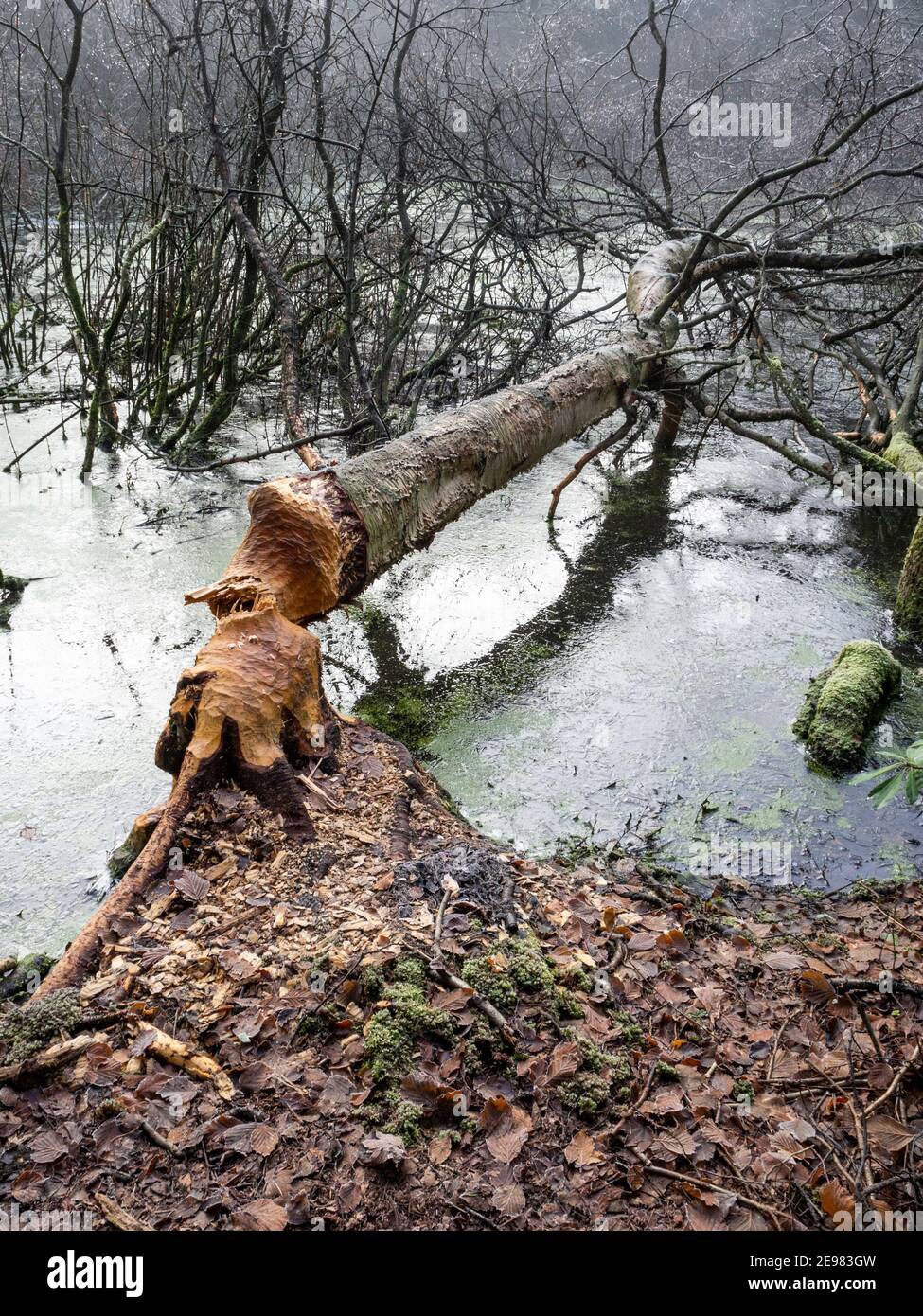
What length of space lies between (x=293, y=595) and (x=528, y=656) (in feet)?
4.75

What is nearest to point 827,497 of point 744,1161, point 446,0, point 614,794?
point 614,794

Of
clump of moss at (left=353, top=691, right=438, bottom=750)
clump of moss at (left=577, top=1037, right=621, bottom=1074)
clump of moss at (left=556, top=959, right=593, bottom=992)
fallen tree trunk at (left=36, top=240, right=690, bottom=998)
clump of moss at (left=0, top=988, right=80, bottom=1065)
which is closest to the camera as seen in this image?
clump of moss at (left=0, top=988, right=80, bottom=1065)

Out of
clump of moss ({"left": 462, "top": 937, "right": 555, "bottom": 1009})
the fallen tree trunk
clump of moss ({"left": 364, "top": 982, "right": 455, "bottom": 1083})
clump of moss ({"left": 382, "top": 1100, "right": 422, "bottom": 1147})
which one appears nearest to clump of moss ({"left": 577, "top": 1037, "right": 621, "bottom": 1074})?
clump of moss ({"left": 462, "top": 937, "right": 555, "bottom": 1009})

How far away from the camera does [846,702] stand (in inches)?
142

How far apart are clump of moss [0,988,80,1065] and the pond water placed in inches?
31.5

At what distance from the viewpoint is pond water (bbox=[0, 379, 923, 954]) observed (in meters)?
3.17

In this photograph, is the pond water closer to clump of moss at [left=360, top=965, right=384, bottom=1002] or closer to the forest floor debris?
the forest floor debris

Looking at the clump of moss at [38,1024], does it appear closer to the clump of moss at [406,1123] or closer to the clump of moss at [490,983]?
the clump of moss at [406,1123]

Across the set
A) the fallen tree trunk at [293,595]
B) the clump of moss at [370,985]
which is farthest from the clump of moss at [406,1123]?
the fallen tree trunk at [293,595]

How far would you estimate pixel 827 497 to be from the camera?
243 inches

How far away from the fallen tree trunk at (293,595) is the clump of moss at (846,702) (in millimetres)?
1843

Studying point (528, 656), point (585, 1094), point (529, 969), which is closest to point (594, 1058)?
point (585, 1094)

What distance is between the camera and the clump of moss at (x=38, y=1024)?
67.5 inches

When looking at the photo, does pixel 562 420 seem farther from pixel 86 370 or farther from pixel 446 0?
pixel 446 0
